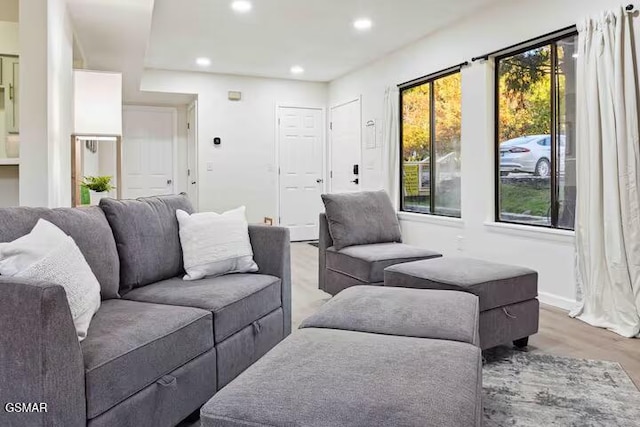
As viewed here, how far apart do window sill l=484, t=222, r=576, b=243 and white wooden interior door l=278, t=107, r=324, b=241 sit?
3.69 meters

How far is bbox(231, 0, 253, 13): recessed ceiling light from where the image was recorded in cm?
433

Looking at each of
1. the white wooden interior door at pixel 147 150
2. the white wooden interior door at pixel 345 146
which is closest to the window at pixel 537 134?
the white wooden interior door at pixel 345 146

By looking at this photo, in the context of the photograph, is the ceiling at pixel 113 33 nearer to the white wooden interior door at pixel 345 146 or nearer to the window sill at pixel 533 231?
the white wooden interior door at pixel 345 146

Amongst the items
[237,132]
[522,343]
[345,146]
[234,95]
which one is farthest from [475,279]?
[234,95]

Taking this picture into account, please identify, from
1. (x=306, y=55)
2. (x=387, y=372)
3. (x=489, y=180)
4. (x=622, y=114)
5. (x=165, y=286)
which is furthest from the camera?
(x=306, y=55)

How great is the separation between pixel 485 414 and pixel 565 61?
294 centimetres

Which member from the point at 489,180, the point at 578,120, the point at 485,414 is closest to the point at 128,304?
the point at 485,414

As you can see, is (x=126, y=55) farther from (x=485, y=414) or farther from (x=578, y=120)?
(x=485, y=414)

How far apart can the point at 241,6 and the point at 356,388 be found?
403 centimetres

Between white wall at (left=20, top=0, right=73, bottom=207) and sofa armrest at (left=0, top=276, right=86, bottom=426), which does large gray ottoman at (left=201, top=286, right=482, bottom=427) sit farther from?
white wall at (left=20, top=0, right=73, bottom=207)

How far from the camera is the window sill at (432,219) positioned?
16.2 ft

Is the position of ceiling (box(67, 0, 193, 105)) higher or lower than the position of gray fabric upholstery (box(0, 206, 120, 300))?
higher

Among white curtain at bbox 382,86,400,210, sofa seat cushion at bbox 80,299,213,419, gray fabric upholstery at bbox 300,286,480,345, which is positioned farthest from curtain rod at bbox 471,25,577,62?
sofa seat cushion at bbox 80,299,213,419

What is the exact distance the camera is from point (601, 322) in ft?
10.7
